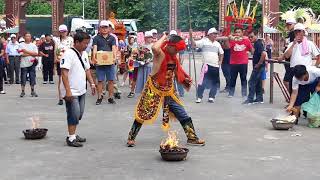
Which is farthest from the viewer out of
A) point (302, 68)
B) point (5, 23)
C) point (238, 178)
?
point (5, 23)

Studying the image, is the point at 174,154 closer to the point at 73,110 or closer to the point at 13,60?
the point at 73,110

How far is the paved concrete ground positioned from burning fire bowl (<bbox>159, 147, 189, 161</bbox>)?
0.08m

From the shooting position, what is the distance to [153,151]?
321 inches

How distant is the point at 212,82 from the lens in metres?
13.6

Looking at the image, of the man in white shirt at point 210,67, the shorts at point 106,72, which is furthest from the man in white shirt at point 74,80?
the man in white shirt at point 210,67

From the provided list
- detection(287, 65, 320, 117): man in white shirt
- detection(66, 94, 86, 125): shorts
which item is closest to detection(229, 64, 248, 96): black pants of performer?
detection(287, 65, 320, 117): man in white shirt

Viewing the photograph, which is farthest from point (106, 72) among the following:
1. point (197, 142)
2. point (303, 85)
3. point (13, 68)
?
point (13, 68)

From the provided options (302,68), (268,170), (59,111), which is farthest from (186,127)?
(59,111)

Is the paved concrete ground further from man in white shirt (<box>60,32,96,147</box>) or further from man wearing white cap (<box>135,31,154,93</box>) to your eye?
man wearing white cap (<box>135,31,154,93</box>)

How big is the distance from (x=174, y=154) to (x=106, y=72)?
248 inches

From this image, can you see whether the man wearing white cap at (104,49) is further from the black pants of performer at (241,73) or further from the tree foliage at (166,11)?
the tree foliage at (166,11)

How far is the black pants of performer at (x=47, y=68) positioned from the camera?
1947 centimetres

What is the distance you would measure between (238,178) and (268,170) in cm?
55

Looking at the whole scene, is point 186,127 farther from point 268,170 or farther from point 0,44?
point 0,44
